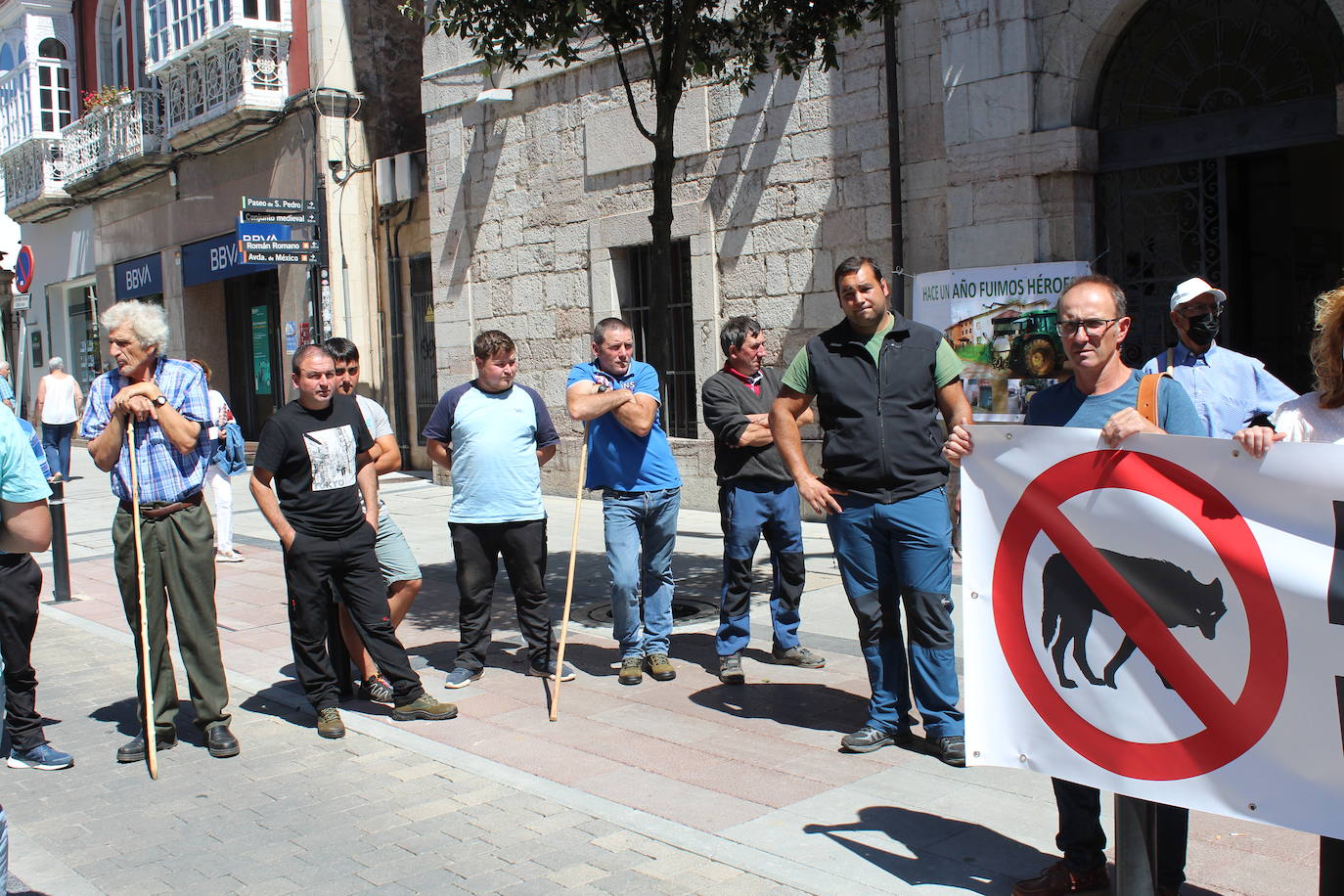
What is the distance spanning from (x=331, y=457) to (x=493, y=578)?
1205 millimetres

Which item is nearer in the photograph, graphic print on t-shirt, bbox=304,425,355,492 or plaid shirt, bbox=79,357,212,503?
plaid shirt, bbox=79,357,212,503

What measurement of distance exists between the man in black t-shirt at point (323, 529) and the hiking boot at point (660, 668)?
112cm

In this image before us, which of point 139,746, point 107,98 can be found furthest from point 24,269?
point 139,746

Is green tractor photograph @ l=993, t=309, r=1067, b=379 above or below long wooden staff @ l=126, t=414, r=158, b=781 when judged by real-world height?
above

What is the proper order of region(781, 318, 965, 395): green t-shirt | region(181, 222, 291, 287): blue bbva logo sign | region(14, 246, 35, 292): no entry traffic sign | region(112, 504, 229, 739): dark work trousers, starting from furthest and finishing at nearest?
region(181, 222, 291, 287): blue bbva logo sign
region(14, 246, 35, 292): no entry traffic sign
region(112, 504, 229, 739): dark work trousers
region(781, 318, 965, 395): green t-shirt

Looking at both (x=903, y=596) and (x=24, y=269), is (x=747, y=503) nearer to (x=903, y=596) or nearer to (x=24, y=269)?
(x=903, y=596)

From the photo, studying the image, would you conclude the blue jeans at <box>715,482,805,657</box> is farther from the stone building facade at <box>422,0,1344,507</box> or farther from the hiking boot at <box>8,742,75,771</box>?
the stone building facade at <box>422,0,1344,507</box>

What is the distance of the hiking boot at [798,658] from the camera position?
668 cm

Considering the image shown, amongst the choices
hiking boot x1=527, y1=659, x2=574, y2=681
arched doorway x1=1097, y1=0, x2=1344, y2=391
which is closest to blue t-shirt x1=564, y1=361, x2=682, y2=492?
hiking boot x1=527, y1=659, x2=574, y2=681

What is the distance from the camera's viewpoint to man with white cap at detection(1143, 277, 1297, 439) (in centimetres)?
553

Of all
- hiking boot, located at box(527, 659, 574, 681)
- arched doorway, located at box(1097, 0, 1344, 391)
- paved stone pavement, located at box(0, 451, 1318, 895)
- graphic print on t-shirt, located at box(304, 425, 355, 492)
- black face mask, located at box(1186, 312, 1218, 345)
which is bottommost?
paved stone pavement, located at box(0, 451, 1318, 895)

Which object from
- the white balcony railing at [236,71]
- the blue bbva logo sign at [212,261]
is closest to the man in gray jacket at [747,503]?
the white balcony railing at [236,71]

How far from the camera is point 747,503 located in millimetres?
6520

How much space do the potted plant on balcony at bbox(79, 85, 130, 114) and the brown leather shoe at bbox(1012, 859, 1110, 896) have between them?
2327cm
